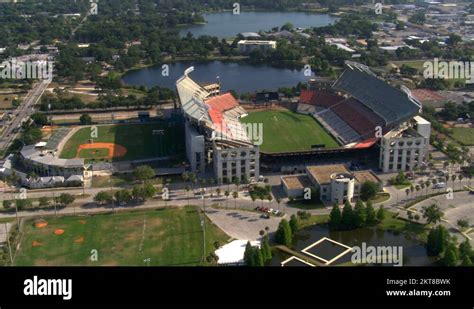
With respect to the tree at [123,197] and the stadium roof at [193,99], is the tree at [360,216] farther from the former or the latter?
the stadium roof at [193,99]

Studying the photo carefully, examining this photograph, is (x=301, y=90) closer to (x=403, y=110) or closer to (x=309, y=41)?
(x=403, y=110)

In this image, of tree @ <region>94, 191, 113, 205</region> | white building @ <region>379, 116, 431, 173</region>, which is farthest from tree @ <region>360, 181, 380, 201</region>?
tree @ <region>94, 191, 113, 205</region>

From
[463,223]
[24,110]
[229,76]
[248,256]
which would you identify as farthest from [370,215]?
[229,76]

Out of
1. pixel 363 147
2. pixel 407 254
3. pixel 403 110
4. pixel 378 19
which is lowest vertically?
pixel 407 254

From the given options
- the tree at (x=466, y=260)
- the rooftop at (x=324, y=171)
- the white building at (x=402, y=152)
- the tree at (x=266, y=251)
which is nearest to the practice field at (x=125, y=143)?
the rooftop at (x=324, y=171)

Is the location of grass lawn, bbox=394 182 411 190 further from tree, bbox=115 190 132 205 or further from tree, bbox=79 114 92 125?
tree, bbox=79 114 92 125

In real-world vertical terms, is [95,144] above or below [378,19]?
below

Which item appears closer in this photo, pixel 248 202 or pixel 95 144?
pixel 248 202

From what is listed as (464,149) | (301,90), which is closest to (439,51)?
(301,90)
